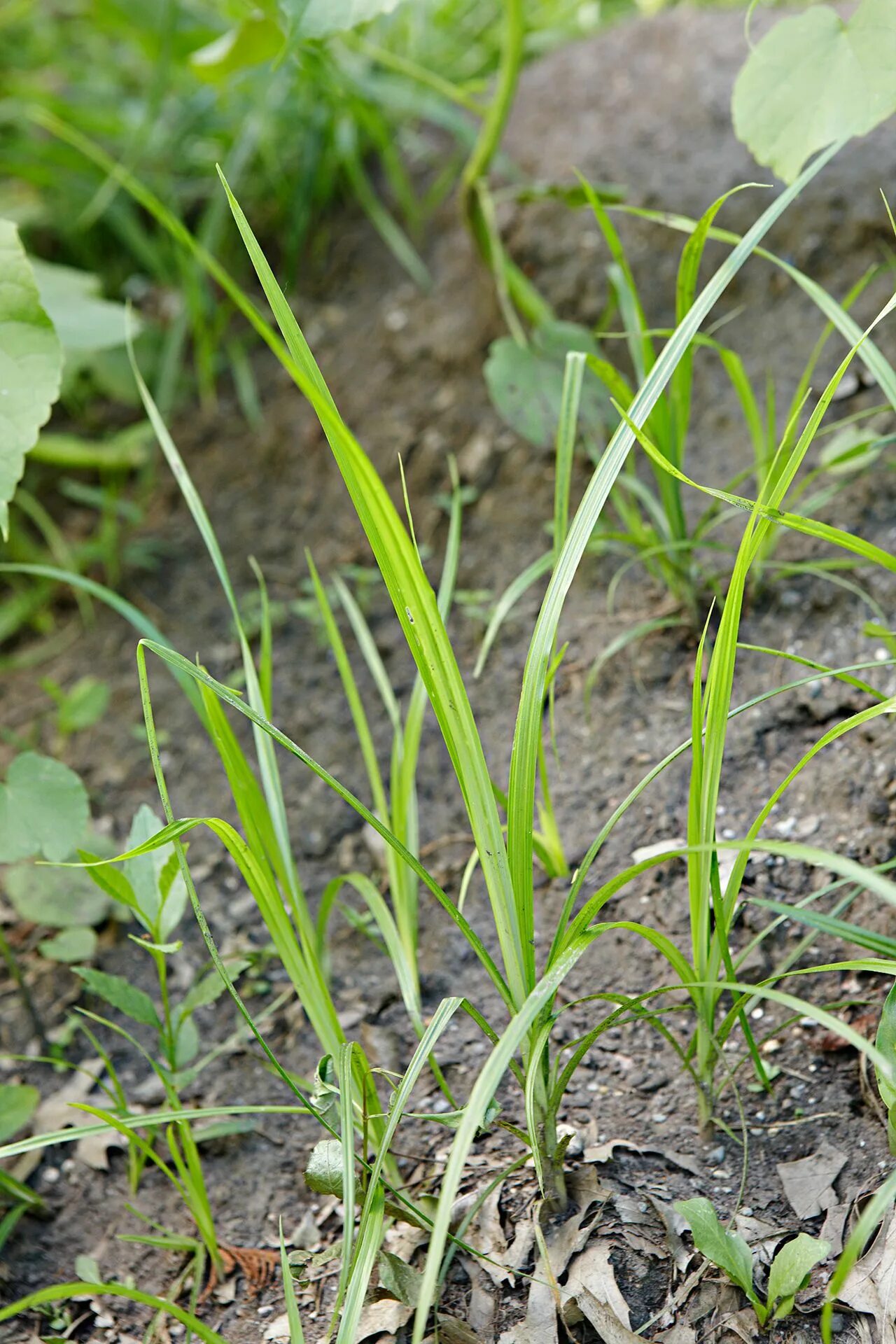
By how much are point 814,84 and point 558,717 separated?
0.82 meters

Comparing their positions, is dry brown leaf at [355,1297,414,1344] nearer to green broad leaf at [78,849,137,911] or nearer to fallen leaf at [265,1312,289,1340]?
fallen leaf at [265,1312,289,1340]

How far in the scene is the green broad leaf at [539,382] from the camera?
→ 149cm

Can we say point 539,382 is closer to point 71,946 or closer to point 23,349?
point 23,349

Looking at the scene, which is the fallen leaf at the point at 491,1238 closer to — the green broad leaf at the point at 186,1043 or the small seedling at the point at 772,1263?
the small seedling at the point at 772,1263

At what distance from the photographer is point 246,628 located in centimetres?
174

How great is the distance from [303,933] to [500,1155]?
29cm

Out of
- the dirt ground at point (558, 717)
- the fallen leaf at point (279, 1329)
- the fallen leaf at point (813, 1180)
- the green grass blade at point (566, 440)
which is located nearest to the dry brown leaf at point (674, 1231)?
the dirt ground at point (558, 717)

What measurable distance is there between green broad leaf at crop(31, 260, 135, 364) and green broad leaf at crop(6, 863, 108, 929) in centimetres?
83

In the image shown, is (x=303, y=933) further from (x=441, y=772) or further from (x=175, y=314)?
(x=175, y=314)

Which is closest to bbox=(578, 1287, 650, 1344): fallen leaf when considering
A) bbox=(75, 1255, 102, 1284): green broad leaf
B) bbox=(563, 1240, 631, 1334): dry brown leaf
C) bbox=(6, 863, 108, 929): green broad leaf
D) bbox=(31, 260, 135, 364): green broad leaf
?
bbox=(563, 1240, 631, 1334): dry brown leaf

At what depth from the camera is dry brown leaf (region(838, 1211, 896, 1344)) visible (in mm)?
841

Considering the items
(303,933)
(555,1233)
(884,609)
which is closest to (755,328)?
(884,609)

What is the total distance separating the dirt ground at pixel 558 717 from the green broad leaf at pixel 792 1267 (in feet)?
0.13

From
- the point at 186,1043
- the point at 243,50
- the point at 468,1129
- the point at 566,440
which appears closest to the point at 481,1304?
the point at 468,1129
